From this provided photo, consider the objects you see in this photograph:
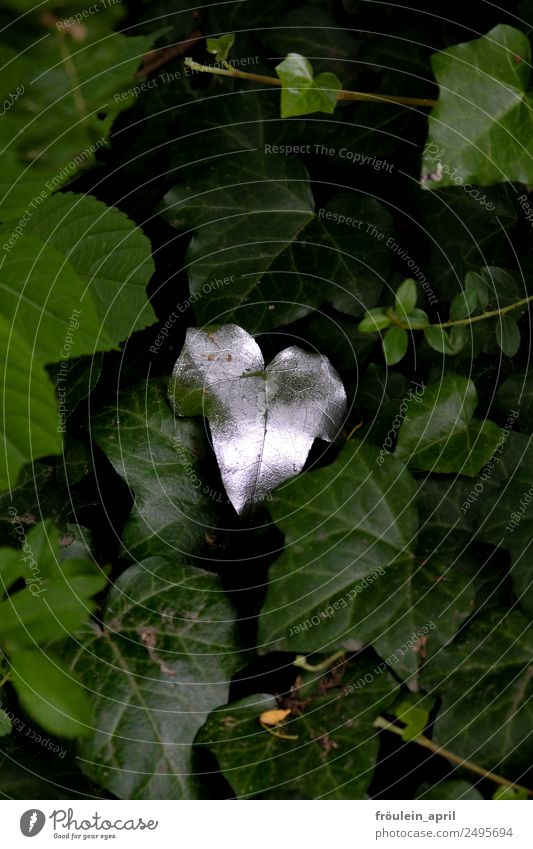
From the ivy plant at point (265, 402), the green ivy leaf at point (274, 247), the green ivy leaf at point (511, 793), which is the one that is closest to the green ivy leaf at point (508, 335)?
the ivy plant at point (265, 402)

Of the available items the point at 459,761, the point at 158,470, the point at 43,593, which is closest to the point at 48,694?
the point at 43,593

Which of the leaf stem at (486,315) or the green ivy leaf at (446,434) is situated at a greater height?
the leaf stem at (486,315)

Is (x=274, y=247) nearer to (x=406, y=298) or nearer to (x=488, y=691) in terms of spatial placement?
(x=406, y=298)

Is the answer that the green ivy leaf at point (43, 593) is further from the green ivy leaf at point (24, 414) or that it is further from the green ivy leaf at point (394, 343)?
the green ivy leaf at point (394, 343)

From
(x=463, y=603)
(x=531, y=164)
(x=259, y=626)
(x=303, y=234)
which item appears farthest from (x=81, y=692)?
(x=531, y=164)

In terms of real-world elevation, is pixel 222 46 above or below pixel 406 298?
above
